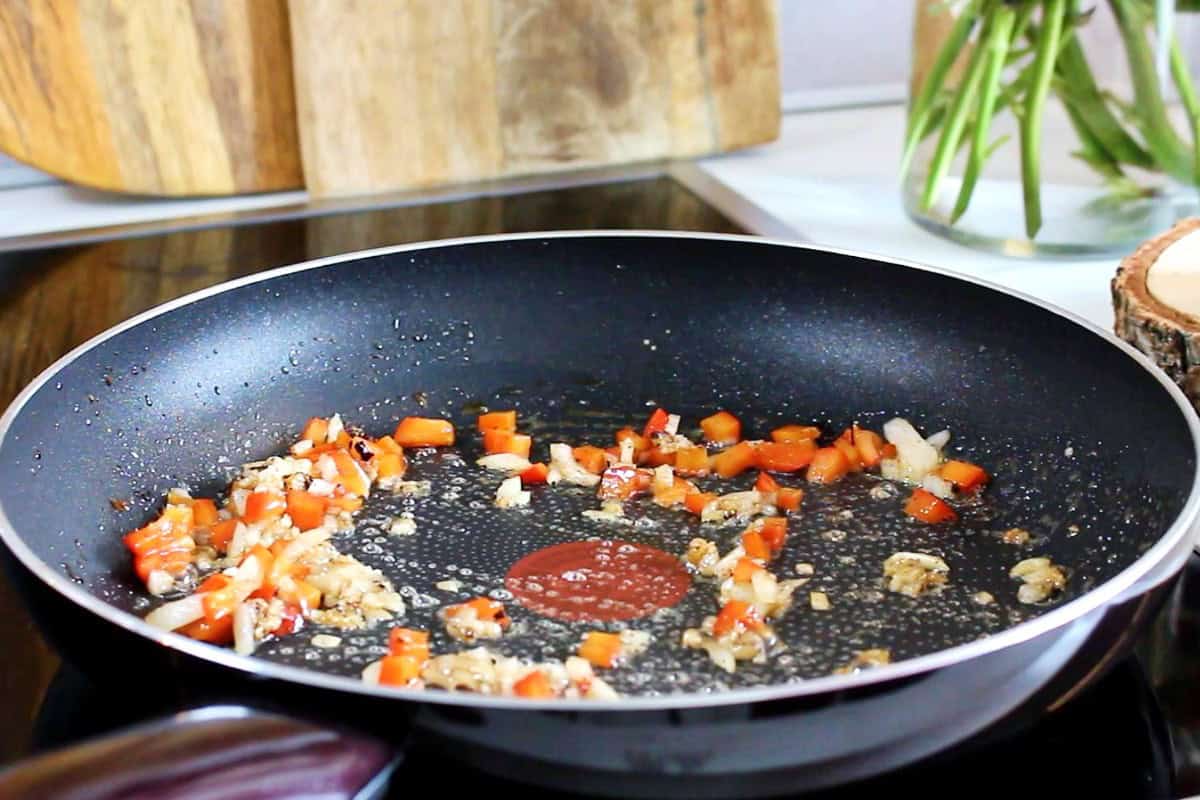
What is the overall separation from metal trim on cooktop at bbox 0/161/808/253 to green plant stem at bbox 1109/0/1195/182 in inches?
13.4

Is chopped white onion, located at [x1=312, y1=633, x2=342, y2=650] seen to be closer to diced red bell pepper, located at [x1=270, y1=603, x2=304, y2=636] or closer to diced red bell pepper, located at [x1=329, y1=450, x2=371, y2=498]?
diced red bell pepper, located at [x1=270, y1=603, x2=304, y2=636]

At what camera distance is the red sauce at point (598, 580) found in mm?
877

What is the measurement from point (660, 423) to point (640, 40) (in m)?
0.65

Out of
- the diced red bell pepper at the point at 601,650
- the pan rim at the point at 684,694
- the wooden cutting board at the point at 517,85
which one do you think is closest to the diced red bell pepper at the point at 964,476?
the pan rim at the point at 684,694

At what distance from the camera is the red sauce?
0.88 m

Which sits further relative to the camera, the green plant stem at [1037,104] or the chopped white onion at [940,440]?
the green plant stem at [1037,104]

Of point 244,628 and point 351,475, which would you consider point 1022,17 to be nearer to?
point 351,475

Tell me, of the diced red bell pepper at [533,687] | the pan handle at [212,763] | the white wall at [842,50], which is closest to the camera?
the pan handle at [212,763]

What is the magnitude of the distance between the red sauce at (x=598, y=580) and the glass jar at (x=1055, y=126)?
59 cm

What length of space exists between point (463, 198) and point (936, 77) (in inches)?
20.8

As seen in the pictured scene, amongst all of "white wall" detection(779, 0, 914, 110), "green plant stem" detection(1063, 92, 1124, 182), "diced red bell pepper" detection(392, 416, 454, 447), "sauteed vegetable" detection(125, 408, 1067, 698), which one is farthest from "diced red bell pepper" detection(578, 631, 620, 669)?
"white wall" detection(779, 0, 914, 110)

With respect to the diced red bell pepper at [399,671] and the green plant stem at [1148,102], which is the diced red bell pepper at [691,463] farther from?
the green plant stem at [1148,102]

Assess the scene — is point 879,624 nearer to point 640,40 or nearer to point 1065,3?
point 1065,3

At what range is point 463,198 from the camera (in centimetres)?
157
